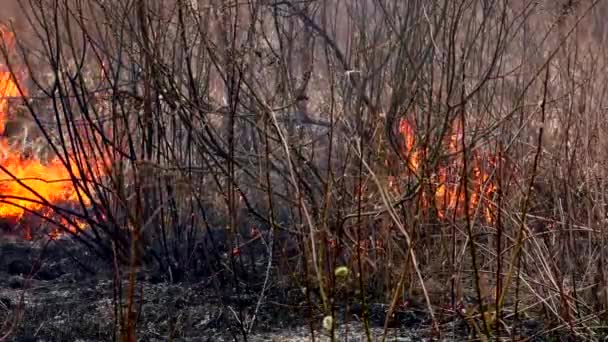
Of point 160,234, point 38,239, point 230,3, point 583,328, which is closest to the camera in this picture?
point 583,328

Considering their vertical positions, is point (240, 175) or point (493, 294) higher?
point (240, 175)

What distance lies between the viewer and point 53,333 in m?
4.88

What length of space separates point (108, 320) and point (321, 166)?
1841 mm

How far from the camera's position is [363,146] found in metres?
4.25

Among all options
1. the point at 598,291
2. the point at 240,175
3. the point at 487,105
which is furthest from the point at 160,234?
the point at 598,291

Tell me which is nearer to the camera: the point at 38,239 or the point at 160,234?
the point at 160,234

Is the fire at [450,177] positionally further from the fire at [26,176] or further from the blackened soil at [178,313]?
the fire at [26,176]

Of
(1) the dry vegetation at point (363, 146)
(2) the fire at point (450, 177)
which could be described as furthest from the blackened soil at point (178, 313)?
(2) the fire at point (450, 177)

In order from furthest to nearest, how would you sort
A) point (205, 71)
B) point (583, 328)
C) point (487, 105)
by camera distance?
1. point (205, 71)
2. point (487, 105)
3. point (583, 328)

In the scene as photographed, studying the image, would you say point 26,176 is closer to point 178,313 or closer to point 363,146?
point 178,313

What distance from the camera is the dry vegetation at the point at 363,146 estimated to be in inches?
174

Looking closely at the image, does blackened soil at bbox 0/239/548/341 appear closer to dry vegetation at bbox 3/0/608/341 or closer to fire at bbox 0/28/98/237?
dry vegetation at bbox 3/0/608/341

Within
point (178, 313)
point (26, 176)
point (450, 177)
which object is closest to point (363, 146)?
point (450, 177)

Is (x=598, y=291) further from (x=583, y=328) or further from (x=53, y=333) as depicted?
(x=53, y=333)
